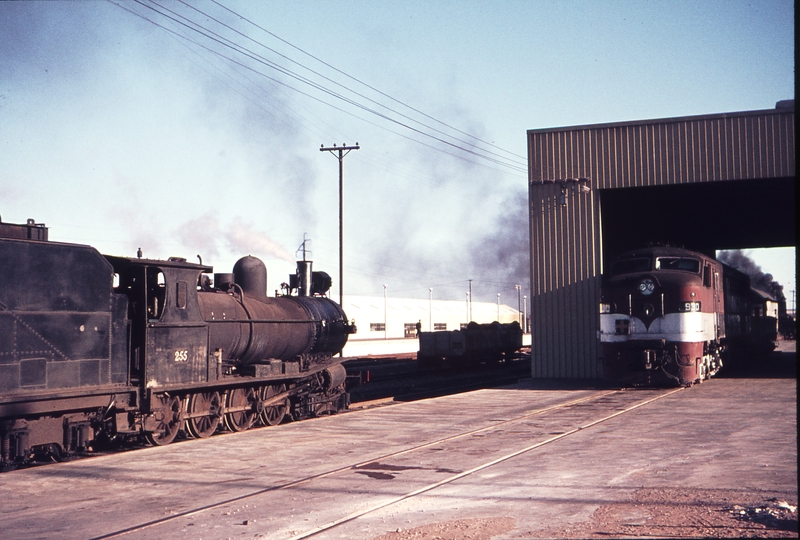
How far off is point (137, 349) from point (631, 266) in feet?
50.7

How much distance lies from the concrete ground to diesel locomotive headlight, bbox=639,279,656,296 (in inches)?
256

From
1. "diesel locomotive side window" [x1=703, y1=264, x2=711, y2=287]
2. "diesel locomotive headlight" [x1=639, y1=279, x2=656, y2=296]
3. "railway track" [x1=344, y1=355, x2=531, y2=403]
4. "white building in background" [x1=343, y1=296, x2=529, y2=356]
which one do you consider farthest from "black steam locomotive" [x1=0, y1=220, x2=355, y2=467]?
"white building in background" [x1=343, y1=296, x2=529, y2=356]

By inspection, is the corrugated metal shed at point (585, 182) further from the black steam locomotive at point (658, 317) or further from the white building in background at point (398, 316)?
the white building in background at point (398, 316)

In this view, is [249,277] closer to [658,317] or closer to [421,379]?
[658,317]

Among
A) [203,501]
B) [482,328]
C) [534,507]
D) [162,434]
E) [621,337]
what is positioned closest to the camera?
[534,507]

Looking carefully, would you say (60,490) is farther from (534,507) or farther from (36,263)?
(534,507)

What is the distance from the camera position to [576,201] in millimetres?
25078

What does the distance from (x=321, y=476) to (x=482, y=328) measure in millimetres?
28898

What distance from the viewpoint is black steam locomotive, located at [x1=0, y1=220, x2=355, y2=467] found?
33.6ft

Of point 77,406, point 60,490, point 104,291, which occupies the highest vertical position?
point 104,291

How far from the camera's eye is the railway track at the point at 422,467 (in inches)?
295

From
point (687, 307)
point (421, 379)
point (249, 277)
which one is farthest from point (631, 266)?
point (249, 277)

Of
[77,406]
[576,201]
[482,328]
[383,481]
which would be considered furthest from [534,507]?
[482,328]

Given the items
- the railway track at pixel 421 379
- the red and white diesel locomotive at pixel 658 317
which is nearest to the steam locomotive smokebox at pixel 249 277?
the railway track at pixel 421 379
